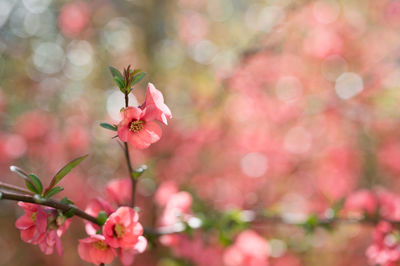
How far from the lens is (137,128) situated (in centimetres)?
81

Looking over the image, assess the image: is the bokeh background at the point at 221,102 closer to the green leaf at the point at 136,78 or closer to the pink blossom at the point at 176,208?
the pink blossom at the point at 176,208

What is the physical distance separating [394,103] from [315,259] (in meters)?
1.28

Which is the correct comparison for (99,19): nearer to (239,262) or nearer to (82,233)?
(82,233)

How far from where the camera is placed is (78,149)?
9.11 ft

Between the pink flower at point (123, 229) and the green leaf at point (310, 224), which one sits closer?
the pink flower at point (123, 229)

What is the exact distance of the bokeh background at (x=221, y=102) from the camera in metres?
2.61

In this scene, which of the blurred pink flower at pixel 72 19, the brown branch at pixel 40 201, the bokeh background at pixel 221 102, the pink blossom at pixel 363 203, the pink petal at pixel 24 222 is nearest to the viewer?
the brown branch at pixel 40 201

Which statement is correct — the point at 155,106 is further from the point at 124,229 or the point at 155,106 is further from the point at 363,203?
the point at 363,203

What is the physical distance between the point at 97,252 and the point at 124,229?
3.4 inches

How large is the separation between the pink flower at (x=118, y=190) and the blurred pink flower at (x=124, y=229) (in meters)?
0.23

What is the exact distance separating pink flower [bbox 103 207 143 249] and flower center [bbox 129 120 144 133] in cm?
19

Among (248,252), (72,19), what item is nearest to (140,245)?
(248,252)

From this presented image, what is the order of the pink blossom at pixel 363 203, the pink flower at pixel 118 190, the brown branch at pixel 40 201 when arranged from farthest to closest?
the pink blossom at pixel 363 203 < the pink flower at pixel 118 190 < the brown branch at pixel 40 201

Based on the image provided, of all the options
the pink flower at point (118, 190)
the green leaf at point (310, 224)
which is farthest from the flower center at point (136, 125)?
the green leaf at point (310, 224)
